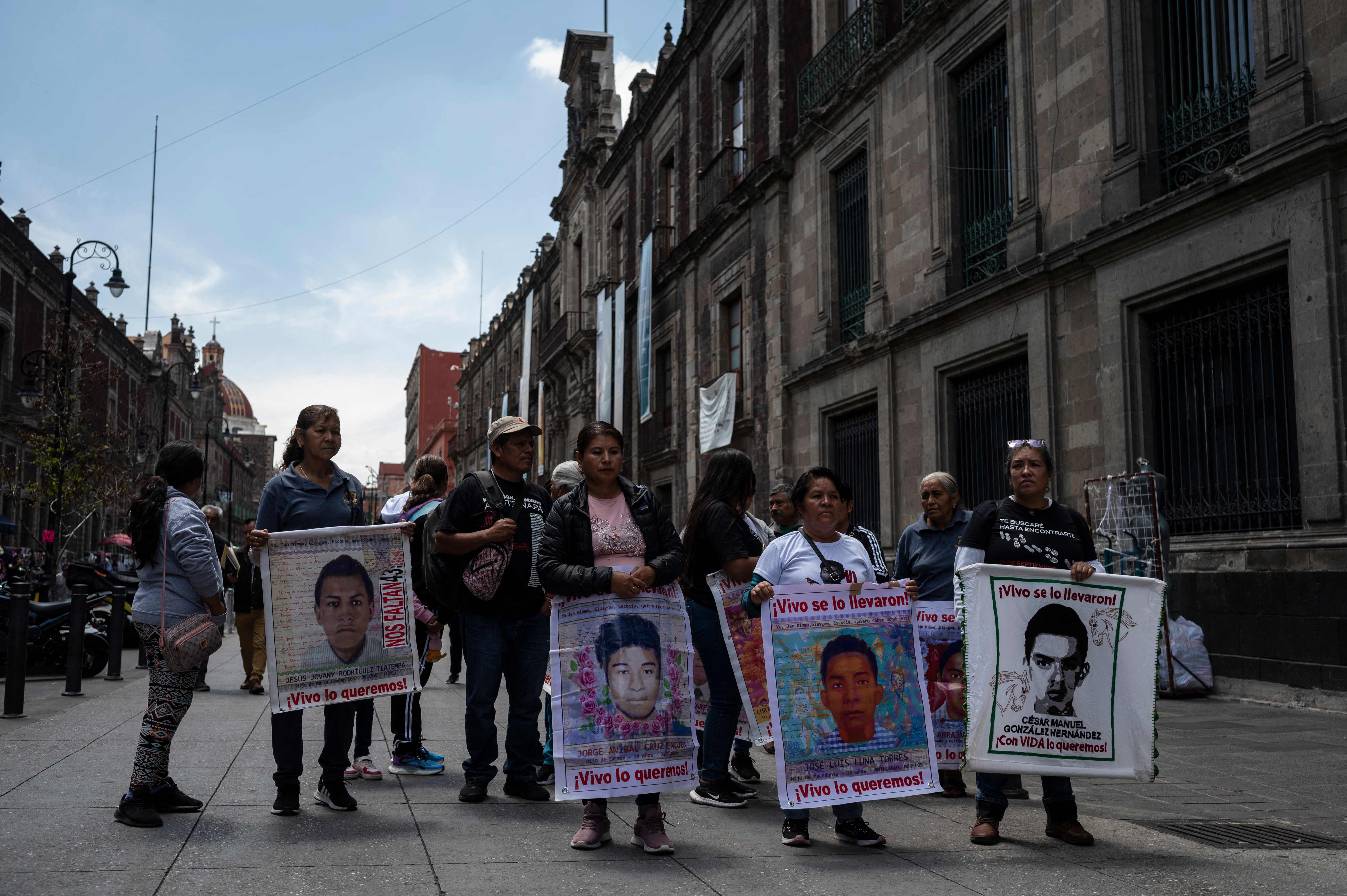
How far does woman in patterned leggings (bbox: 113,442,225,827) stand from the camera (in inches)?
194


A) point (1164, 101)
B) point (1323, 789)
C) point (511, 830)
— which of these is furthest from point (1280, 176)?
point (511, 830)

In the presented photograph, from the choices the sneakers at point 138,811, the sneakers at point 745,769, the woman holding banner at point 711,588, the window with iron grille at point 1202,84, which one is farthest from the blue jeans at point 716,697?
the window with iron grille at point 1202,84

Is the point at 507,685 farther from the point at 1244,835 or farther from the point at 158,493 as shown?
the point at 1244,835

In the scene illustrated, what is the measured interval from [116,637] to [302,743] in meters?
7.63

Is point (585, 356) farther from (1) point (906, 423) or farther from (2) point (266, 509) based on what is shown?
(2) point (266, 509)

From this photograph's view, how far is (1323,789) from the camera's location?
5.95 meters

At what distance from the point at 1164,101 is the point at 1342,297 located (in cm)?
331

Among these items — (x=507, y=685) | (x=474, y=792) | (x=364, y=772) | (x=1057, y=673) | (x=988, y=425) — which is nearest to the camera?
(x=1057, y=673)

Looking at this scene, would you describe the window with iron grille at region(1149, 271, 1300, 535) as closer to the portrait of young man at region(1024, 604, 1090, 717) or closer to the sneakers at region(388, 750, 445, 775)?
the portrait of young man at region(1024, 604, 1090, 717)

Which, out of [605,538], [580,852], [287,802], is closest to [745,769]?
[580,852]

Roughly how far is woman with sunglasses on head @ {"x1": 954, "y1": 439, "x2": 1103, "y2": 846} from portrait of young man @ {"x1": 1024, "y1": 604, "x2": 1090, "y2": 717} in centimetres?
20

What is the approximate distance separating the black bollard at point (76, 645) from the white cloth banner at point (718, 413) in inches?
485

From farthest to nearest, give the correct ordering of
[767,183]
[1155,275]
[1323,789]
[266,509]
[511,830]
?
[767,183] → [1155,275] → [1323,789] → [266,509] → [511,830]

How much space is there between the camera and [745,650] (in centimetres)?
568
